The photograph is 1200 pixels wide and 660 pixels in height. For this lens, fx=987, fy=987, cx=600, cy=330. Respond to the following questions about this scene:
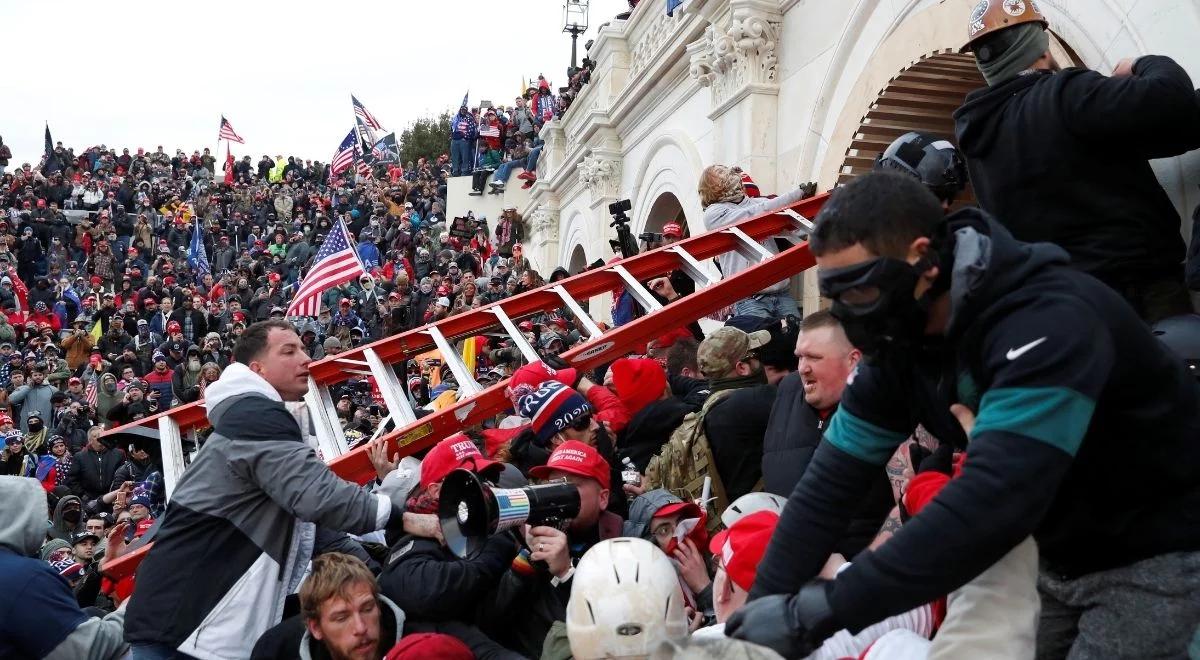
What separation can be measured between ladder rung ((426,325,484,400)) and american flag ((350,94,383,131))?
26950 mm

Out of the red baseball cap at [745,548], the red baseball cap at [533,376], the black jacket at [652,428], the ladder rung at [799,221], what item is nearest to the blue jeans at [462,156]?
the ladder rung at [799,221]

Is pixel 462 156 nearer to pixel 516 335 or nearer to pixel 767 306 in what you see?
pixel 767 306

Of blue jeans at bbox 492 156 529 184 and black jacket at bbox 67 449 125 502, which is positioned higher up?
blue jeans at bbox 492 156 529 184

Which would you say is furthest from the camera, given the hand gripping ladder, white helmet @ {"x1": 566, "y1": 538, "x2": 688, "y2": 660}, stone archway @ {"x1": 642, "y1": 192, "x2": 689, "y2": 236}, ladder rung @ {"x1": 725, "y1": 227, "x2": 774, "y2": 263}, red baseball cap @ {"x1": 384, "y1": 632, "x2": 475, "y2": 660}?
stone archway @ {"x1": 642, "y1": 192, "x2": 689, "y2": 236}

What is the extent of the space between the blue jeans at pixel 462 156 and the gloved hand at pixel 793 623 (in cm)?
2755

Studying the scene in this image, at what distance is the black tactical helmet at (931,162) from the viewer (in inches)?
155

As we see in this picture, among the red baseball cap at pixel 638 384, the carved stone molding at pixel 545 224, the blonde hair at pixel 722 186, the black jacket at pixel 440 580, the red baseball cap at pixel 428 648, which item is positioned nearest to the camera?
the red baseball cap at pixel 428 648

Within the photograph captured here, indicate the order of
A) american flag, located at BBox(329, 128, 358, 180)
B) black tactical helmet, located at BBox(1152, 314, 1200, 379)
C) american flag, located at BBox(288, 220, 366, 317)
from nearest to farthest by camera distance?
1. black tactical helmet, located at BBox(1152, 314, 1200, 379)
2. american flag, located at BBox(288, 220, 366, 317)
3. american flag, located at BBox(329, 128, 358, 180)

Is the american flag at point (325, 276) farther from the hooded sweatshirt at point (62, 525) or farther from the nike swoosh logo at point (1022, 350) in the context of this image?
the nike swoosh logo at point (1022, 350)

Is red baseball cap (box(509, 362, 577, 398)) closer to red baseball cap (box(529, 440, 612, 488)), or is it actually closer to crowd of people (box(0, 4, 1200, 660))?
crowd of people (box(0, 4, 1200, 660))

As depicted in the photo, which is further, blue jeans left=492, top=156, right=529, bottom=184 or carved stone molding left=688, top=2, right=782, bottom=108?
blue jeans left=492, top=156, right=529, bottom=184

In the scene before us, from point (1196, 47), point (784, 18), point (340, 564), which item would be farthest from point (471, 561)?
point (784, 18)

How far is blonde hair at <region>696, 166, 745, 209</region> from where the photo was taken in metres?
7.77

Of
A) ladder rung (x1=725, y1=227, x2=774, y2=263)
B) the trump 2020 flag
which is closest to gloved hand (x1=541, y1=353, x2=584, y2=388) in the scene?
ladder rung (x1=725, y1=227, x2=774, y2=263)
